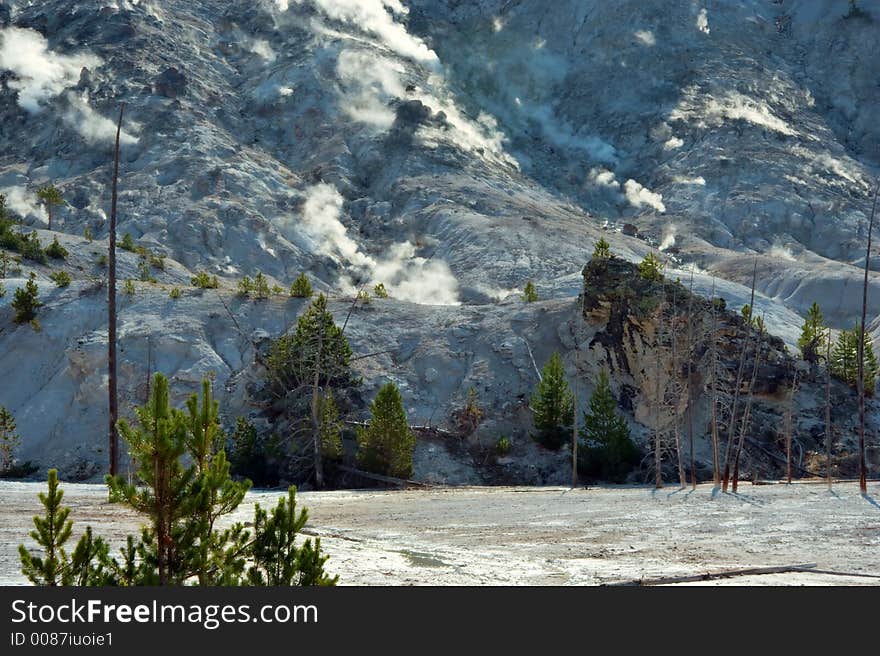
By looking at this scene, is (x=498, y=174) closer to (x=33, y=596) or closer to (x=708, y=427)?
(x=708, y=427)

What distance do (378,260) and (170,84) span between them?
117 ft

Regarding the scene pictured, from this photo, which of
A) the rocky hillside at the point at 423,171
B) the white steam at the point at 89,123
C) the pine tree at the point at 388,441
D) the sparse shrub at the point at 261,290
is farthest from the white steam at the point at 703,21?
the pine tree at the point at 388,441

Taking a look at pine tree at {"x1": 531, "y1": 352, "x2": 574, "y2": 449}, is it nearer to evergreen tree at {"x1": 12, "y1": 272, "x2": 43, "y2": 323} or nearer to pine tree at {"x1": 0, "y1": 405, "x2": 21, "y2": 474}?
pine tree at {"x1": 0, "y1": 405, "x2": 21, "y2": 474}

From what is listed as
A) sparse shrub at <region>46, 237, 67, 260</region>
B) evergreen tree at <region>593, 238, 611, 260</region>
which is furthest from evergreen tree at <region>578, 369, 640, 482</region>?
sparse shrub at <region>46, 237, 67, 260</region>

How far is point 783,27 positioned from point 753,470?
107774 millimetres

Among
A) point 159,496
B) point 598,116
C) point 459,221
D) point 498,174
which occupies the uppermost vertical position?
point 598,116

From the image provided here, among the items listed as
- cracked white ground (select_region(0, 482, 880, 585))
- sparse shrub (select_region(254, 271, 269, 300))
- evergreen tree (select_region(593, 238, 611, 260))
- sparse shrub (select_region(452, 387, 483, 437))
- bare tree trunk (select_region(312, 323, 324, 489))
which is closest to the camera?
cracked white ground (select_region(0, 482, 880, 585))

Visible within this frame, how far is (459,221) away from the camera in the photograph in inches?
3386

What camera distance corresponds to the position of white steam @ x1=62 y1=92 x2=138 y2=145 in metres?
97.6

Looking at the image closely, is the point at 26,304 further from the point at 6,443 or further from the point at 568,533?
the point at 568,533

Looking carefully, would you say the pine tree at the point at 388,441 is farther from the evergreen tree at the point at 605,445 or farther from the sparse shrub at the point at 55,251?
the sparse shrub at the point at 55,251

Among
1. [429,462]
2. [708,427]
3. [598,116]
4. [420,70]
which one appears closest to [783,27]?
[598,116]

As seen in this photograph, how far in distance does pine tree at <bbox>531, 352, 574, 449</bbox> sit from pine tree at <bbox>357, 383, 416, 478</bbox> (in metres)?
6.99

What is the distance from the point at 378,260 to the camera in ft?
279
